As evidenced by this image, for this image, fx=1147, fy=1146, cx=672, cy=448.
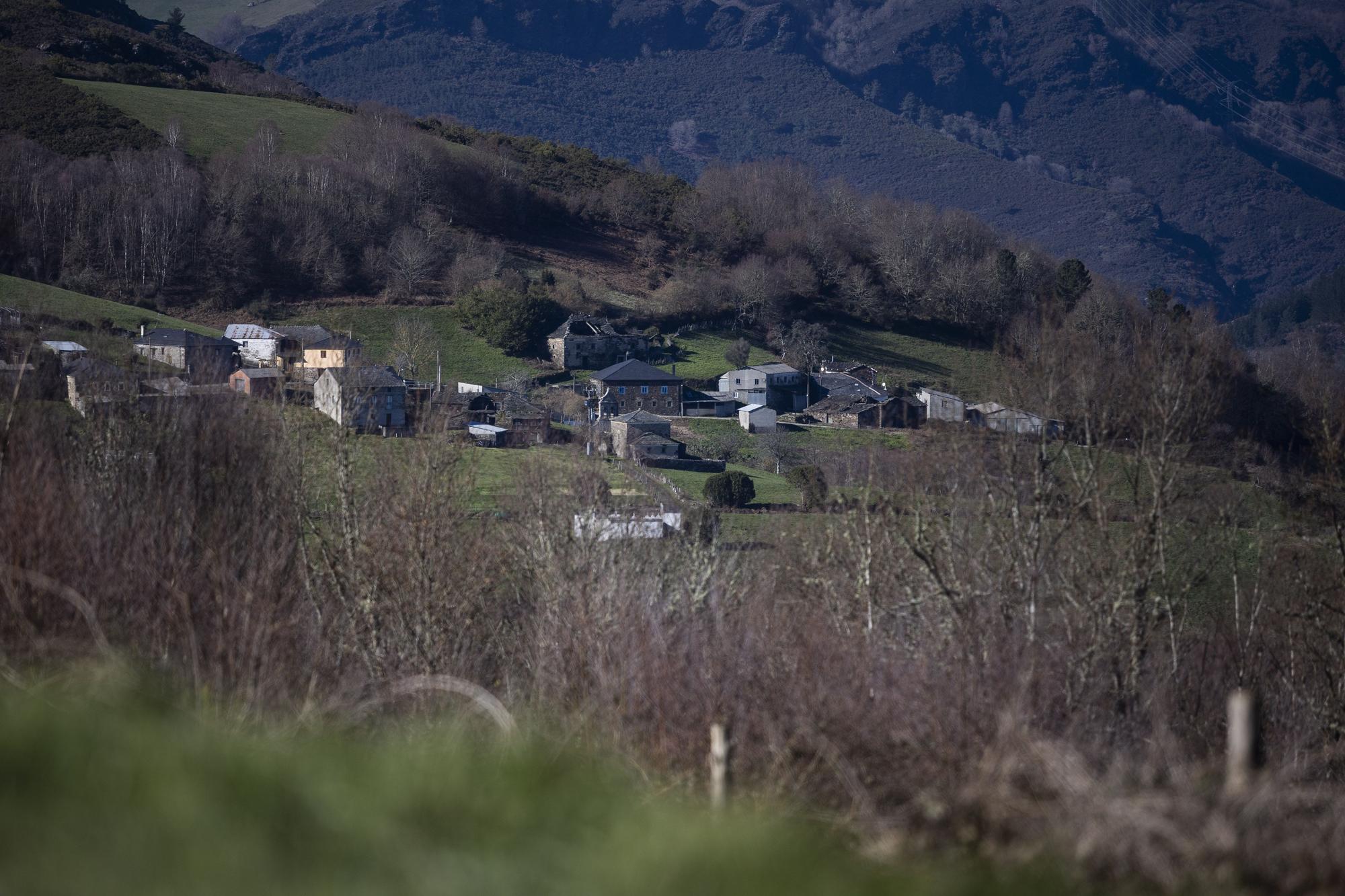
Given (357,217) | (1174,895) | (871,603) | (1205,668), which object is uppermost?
(357,217)

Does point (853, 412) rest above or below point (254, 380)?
below

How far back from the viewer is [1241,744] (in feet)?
18.2

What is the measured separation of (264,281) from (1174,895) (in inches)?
3155

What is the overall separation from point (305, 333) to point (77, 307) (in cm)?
1219

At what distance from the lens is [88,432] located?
2338 cm

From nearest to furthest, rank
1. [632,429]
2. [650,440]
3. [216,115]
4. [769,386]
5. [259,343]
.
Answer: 1. [650,440]
2. [632,429]
3. [259,343]
4. [769,386]
5. [216,115]

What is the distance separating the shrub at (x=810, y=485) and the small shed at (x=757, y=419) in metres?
16.3

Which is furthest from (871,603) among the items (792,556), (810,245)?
(810,245)

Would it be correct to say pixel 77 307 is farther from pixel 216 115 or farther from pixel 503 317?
pixel 216 115

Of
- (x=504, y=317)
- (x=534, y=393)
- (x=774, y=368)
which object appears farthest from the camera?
(x=504, y=317)

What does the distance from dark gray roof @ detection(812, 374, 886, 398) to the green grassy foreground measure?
6754cm

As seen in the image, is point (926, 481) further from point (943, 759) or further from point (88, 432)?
point (88, 432)

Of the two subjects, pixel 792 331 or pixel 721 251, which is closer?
pixel 792 331

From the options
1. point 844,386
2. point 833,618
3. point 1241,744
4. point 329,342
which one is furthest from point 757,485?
point 1241,744
